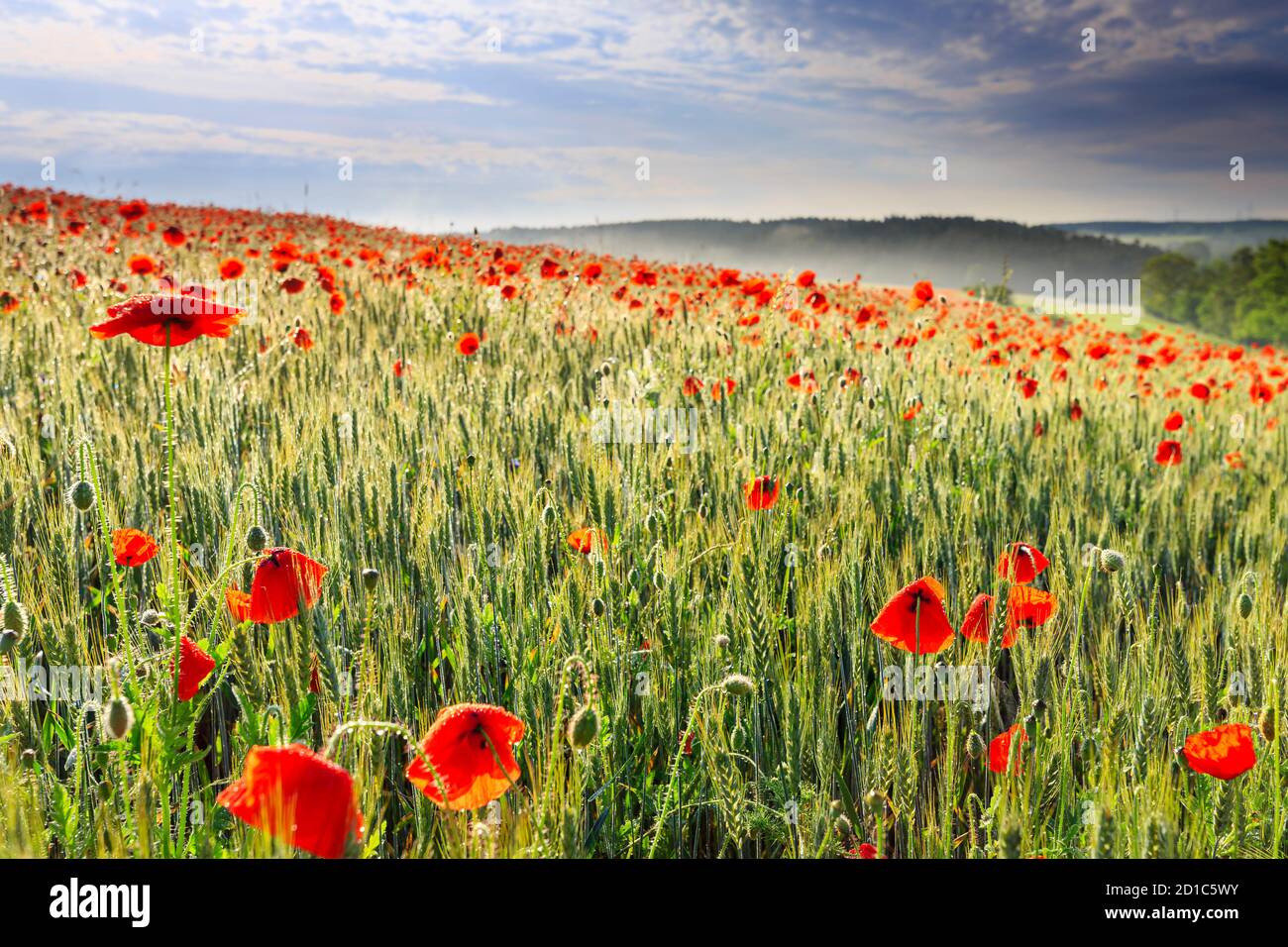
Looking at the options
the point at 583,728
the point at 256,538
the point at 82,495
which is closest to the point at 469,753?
the point at 583,728

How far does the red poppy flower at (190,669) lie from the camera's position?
48.9 inches

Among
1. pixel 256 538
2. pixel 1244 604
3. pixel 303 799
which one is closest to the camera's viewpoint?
pixel 303 799

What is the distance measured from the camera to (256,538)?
1472mm

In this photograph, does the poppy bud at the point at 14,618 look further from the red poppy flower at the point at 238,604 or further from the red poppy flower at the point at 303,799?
the red poppy flower at the point at 303,799

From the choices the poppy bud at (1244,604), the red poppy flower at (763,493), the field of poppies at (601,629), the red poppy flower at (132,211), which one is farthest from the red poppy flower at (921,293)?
the red poppy flower at (132,211)

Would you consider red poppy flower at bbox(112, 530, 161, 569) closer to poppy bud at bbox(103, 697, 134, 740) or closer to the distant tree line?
poppy bud at bbox(103, 697, 134, 740)

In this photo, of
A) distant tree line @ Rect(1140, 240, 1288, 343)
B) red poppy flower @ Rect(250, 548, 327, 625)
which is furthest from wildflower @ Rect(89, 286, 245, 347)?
distant tree line @ Rect(1140, 240, 1288, 343)

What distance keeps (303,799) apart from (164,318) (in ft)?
2.87

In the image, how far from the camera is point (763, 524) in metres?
2.25

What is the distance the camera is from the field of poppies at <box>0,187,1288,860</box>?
1198 mm

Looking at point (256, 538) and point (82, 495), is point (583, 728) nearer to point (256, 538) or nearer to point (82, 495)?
point (256, 538)
